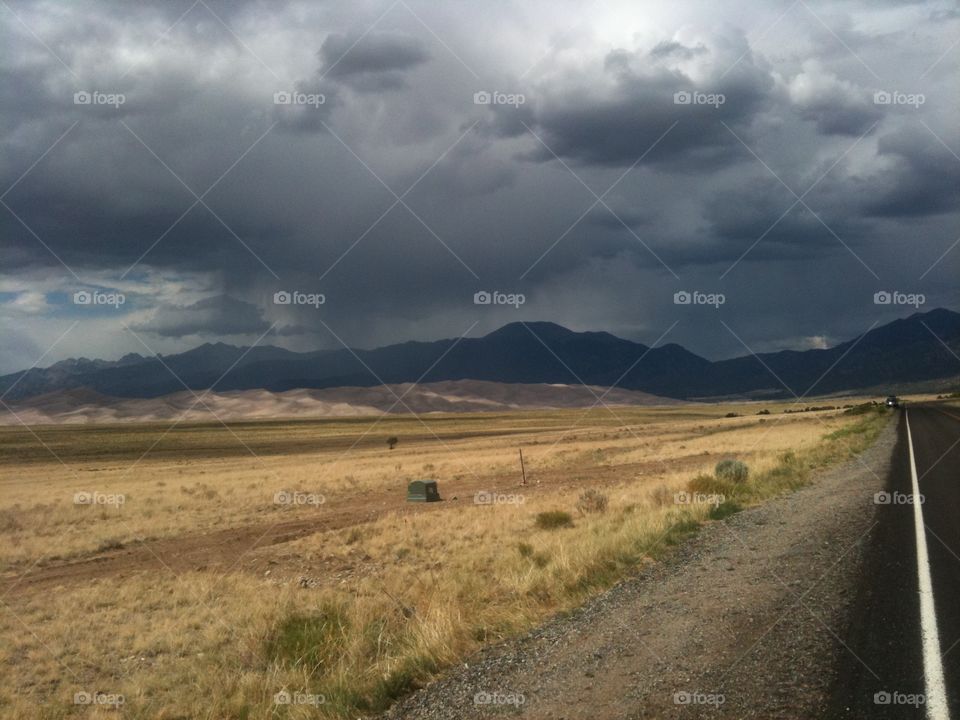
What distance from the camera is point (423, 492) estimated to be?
28438 mm

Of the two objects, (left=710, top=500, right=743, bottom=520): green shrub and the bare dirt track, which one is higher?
(left=710, top=500, right=743, bottom=520): green shrub

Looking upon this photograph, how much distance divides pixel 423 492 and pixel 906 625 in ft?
70.4

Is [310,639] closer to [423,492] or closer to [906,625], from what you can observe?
[906,625]

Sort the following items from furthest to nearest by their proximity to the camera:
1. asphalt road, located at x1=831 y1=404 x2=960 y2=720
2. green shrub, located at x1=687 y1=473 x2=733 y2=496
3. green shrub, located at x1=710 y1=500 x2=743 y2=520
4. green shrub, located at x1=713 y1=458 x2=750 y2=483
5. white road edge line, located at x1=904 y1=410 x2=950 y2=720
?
green shrub, located at x1=713 y1=458 x2=750 y2=483 → green shrub, located at x1=687 y1=473 x2=733 y2=496 → green shrub, located at x1=710 y1=500 x2=743 y2=520 → asphalt road, located at x1=831 y1=404 x2=960 y2=720 → white road edge line, located at x1=904 y1=410 x2=950 y2=720

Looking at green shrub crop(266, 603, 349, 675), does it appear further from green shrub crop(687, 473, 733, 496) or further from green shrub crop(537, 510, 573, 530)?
green shrub crop(687, 473, 733, 496)

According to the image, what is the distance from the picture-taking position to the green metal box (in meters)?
28.4

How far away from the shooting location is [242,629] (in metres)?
12.9

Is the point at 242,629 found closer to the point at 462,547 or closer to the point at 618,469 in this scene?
the point at 462,547

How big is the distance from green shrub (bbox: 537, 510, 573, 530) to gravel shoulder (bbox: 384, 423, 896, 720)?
7.87m

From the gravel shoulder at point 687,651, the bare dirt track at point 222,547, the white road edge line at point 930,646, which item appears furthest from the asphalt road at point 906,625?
the bare dirt track at point 222,547

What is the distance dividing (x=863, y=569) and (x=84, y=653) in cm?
1237

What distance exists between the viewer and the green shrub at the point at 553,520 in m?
20.2

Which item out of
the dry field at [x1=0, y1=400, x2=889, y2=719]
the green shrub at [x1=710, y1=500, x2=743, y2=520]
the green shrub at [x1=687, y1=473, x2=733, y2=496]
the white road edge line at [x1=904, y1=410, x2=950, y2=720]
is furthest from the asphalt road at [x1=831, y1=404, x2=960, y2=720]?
the green shrub at [x1=687, y1=473, x2=733, y2=496]

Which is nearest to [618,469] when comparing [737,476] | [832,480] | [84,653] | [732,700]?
[737,476]
